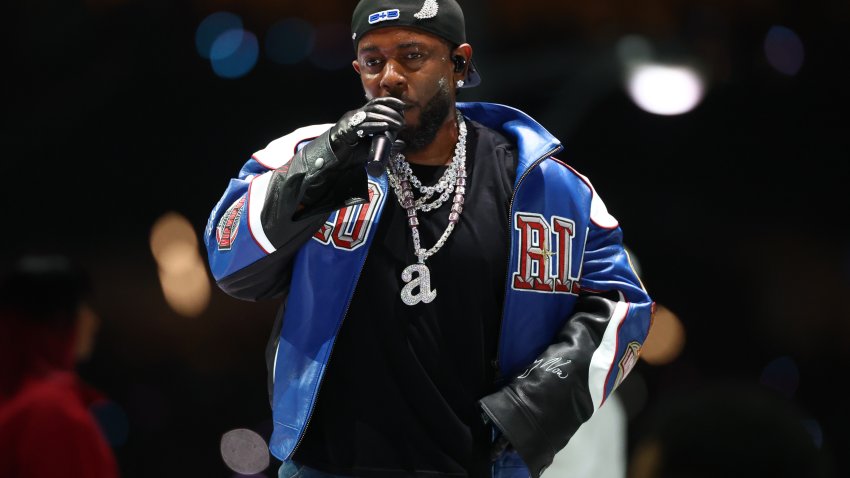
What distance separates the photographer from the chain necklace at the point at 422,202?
2.44m

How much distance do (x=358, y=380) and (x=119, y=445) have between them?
8.21 ft

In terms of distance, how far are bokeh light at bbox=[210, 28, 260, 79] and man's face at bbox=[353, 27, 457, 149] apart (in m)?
2.62

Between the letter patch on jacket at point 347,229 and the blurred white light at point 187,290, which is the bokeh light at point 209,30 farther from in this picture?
the letter patch on jacket at point 347,229

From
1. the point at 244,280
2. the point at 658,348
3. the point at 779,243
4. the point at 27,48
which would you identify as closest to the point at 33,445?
the point at 244,280

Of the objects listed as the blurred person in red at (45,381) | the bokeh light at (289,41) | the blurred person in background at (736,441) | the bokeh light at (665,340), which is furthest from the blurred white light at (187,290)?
the blurred person in background at (736,441)

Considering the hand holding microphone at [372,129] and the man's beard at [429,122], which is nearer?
the hand holding microphone at [372,129]

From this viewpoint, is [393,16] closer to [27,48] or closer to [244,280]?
[244,280]

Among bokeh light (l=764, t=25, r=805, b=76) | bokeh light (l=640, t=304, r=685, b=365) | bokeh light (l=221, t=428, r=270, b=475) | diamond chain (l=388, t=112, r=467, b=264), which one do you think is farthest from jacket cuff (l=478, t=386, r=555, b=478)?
bokeh light (l=764, t=25, r=805, b=76)

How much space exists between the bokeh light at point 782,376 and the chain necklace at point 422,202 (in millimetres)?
3035

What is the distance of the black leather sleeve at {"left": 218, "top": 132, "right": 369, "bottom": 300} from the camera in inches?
90.4

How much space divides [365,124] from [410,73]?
0.31 metres

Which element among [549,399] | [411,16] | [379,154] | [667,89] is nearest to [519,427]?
[549,399]

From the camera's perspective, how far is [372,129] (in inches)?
89.0

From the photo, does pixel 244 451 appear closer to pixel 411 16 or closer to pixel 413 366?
pixel 413 366
